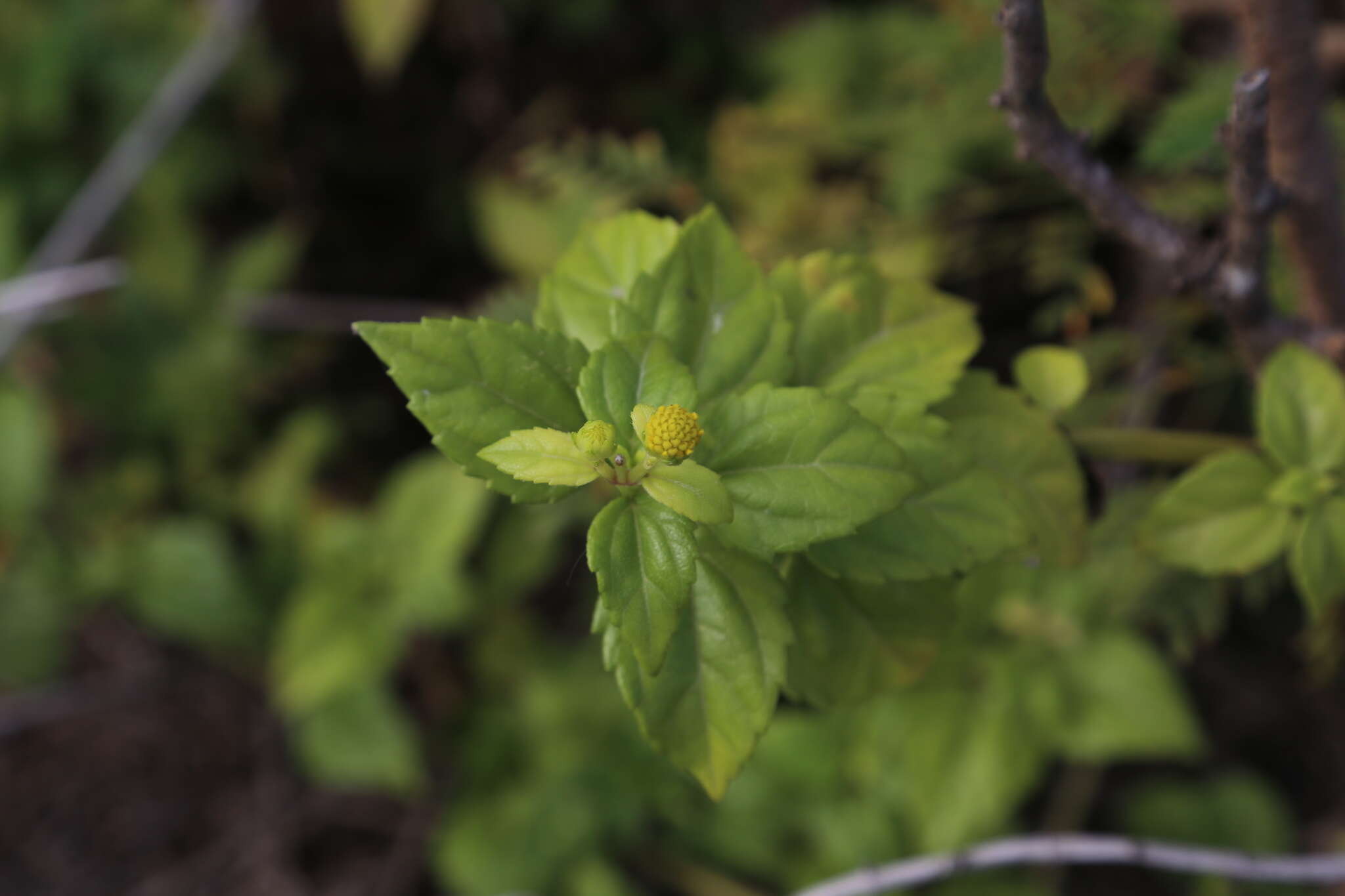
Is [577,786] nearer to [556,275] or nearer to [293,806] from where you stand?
[293,806]

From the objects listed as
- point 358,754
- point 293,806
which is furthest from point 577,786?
point 293,806

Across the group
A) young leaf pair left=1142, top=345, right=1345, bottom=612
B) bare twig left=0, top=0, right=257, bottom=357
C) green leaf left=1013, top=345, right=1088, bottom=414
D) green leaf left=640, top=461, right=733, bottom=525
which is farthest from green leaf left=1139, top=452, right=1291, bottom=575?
bare twig left=0, top=0, right=257, bottom=357

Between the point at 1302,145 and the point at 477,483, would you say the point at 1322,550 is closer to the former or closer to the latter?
the point at 1302,145

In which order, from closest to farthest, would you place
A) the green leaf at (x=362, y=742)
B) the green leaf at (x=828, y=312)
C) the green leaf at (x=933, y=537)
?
the green leaf at (x=933, y=537) → the green leaf at (x=828, y=312) → the green leaf at (x=362, y=742)

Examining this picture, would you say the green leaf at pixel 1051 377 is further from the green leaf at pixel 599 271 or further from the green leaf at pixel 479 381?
the green leaf at pixel 479 381

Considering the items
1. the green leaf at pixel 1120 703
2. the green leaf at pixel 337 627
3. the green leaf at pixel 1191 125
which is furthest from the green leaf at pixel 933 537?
the green leaf at pixel 337 627
